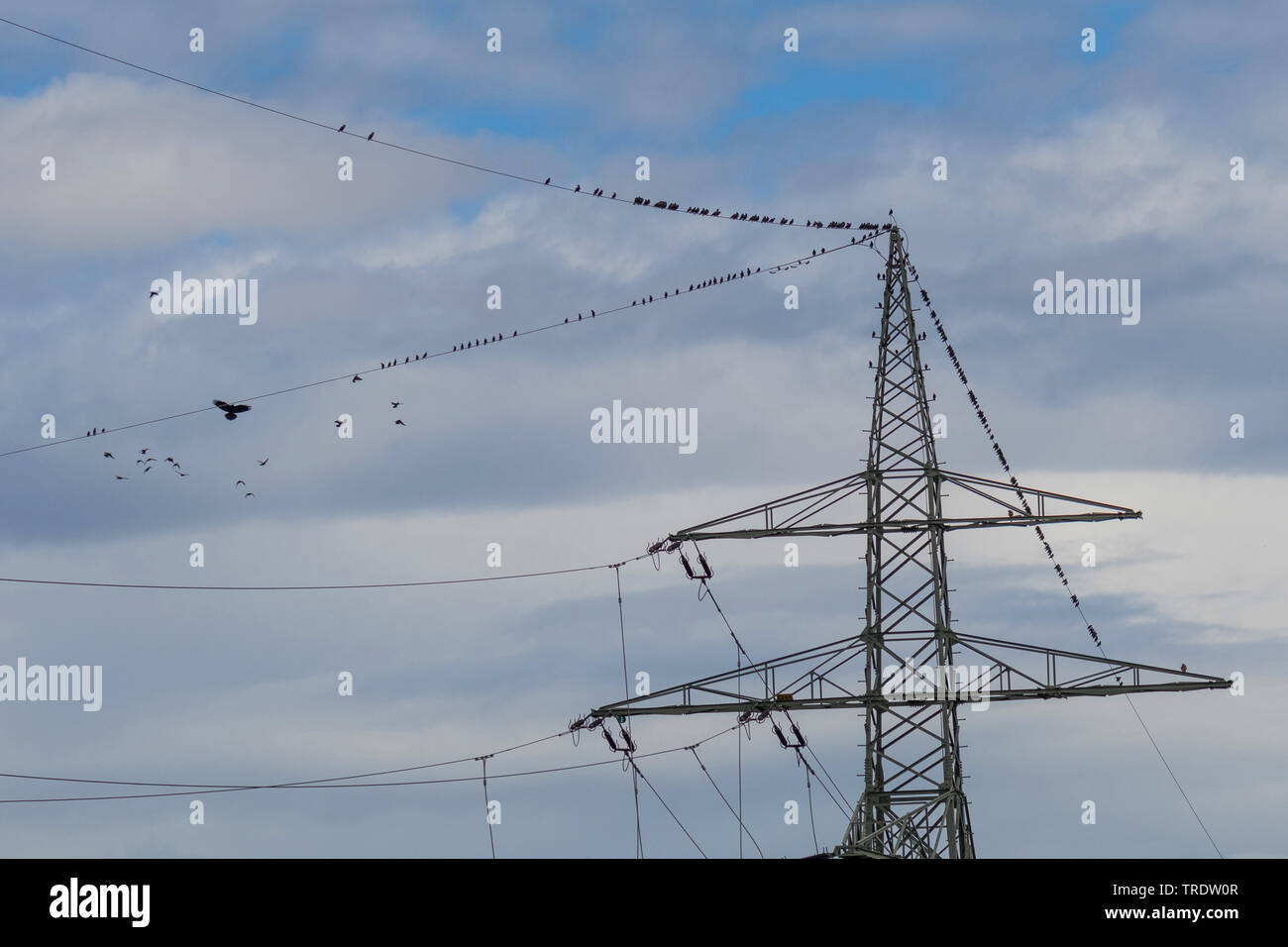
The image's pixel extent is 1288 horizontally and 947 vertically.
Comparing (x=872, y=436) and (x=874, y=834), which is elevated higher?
(x=872, y=436)
